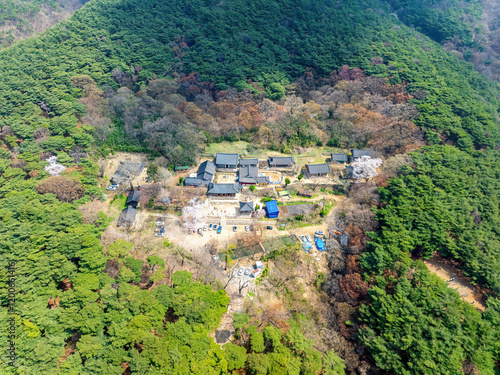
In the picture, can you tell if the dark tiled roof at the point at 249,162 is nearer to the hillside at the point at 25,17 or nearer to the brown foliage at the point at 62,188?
the brown foliage at the point at 62,188

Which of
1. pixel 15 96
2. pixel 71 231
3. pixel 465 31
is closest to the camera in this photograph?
pixel 71 231

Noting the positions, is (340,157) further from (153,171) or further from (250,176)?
(153,171)

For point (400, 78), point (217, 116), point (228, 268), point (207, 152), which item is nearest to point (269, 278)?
point (228, 268)

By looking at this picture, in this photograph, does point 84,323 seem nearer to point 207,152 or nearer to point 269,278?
point 269,278

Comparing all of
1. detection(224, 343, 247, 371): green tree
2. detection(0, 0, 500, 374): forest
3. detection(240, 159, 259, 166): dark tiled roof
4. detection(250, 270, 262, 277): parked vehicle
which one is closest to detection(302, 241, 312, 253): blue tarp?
detection(0, 0, 500, 374): forest

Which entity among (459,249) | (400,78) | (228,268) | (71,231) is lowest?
(228,268)

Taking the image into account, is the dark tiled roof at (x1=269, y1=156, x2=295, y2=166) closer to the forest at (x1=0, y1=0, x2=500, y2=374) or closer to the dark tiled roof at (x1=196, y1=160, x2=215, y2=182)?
the forest at (x1=0, y1=0, x2=500, y2=374)

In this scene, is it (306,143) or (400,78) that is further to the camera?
(400,78)
